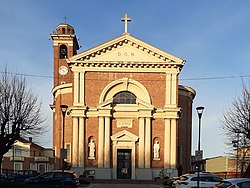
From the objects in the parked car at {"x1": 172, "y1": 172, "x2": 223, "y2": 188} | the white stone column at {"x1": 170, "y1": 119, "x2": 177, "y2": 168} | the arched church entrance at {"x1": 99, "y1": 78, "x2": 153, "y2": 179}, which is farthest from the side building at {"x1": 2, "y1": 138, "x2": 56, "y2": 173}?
the parked car at {"x1": 172, "y1": 172, "x2": 223, "y2": 188}

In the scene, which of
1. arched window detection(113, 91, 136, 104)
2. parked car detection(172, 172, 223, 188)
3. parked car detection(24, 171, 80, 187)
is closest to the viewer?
parked car detection(172, 172, 223, 188)

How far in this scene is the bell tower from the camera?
70.7 m

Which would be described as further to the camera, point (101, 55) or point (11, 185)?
point (101, 55)

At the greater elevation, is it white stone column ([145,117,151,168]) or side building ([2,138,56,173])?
white stone column ([145,117,151,168])

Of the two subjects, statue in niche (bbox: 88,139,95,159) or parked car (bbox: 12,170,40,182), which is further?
statue in niche (bbox: 88,139,95,159)

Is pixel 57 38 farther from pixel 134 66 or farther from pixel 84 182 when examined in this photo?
pixel 84 182

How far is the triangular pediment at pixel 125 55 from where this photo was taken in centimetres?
4766

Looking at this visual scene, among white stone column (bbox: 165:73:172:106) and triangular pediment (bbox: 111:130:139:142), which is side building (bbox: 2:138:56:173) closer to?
triangular pediment (bbox: 111:130:139:142)

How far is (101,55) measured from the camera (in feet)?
158

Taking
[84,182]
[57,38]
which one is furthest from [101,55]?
[57,38]

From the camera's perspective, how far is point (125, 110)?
47.9 metres

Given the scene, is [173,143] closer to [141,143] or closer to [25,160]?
[141,143]

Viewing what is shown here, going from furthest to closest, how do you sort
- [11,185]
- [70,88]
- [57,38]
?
[57,38], [70,88], [11,185]

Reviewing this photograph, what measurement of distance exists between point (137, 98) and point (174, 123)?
4.61 metres
